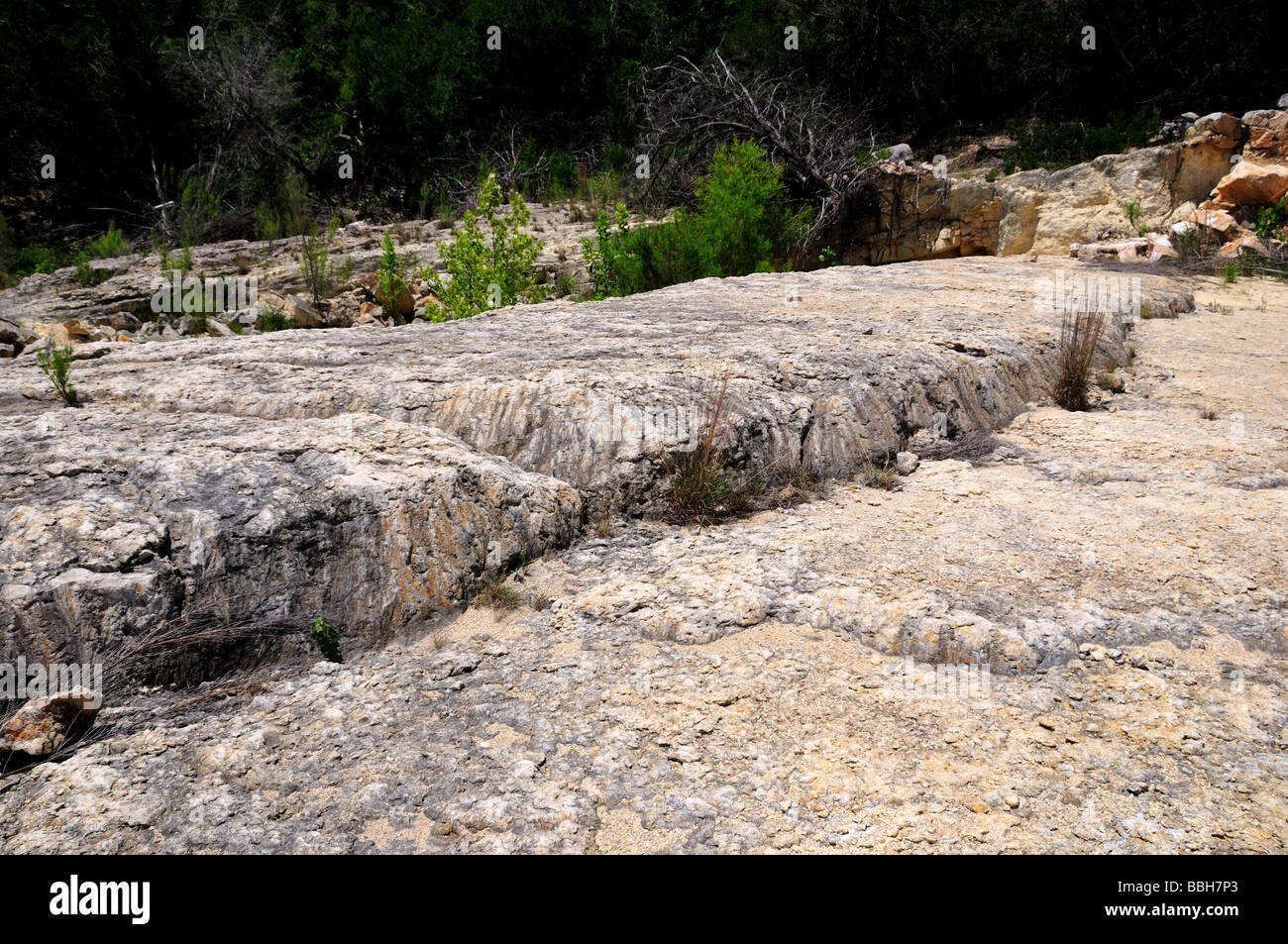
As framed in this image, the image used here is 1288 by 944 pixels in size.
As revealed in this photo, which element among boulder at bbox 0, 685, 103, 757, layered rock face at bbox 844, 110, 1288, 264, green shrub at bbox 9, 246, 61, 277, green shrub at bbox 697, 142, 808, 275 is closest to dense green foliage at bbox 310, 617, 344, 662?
boulder at bbox 0, 685, 103, 757

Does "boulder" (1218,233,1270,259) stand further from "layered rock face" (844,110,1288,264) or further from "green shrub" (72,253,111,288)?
"green shrub" (72,253,111,288)

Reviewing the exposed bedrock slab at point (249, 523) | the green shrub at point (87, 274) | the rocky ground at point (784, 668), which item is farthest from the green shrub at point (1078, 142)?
the green shrub at point (87, 274)

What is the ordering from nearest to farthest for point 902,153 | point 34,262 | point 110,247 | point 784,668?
point 784,668
point 902,153
point 110,247
point 34,262

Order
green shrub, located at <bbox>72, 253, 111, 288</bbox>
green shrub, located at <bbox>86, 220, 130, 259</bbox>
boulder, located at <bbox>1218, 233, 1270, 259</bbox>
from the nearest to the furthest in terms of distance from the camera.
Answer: boulder, located at <bbox>1218, 233, 1270, 259</bbox> → green shrub, located at <bbox>72, 253, 111, 288</bbox> → green shrub, located at <bbox>86, 220, 130, 259</bbox>

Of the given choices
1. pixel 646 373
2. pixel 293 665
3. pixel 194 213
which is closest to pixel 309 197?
pixel 194 213

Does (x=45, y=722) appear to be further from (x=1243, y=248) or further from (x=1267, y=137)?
(x=1267, y=137)

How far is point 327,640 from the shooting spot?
2449 millimetres

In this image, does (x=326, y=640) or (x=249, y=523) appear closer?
(x=326, y=640)

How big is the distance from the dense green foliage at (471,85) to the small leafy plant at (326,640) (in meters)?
10.9

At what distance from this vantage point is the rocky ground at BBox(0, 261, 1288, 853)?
5.79 feet

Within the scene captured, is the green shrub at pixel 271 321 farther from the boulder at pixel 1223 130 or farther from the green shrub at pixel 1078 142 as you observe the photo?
the boulder at pixel 1223 130

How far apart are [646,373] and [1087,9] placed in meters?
12.4

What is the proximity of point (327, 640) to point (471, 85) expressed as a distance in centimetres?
1570

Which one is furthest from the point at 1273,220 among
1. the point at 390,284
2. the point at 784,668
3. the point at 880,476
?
the point at 390,284
